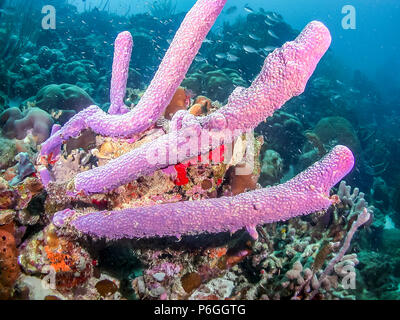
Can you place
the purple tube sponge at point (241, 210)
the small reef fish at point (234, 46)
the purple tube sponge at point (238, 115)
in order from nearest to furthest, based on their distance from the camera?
the purple tube sponge at point (238, 115) → the purple tube sponge at point (241, 210) → the small reef fish at point (234, 46)

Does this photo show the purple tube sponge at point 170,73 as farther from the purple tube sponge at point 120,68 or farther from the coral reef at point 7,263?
the coral reef at point 7,263

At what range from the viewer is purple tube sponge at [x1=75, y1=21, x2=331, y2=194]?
173 centimetres

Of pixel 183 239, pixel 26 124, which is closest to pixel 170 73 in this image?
pixel 183 239

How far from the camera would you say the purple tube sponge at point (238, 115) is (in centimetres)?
173

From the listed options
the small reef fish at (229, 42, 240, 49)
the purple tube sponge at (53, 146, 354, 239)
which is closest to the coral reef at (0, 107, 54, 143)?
the purple tube sponge at (53, 146, 354, 239)

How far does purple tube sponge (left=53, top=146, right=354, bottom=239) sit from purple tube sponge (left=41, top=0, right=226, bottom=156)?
805 mm

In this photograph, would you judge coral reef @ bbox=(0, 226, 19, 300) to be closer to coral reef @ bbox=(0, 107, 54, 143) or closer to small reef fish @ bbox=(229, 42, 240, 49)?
coral reef @ bbox=(0, 107, 54, 143)

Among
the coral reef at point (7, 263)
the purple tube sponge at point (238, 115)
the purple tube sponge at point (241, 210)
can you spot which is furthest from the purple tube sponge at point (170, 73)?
the coral reef at point (7, 263)

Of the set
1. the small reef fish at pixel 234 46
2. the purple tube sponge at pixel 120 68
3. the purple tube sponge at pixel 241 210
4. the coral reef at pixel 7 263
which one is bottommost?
the coral reef at pixel 7 263

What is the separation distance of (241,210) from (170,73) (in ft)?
4.34

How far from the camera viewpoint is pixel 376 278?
13.1ft

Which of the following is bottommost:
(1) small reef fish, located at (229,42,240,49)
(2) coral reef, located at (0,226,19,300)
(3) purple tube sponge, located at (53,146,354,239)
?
(2) coral reef, located at (0,226,19,300)

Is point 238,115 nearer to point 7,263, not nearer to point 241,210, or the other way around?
point 241,210

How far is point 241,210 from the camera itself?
6.68 feet
